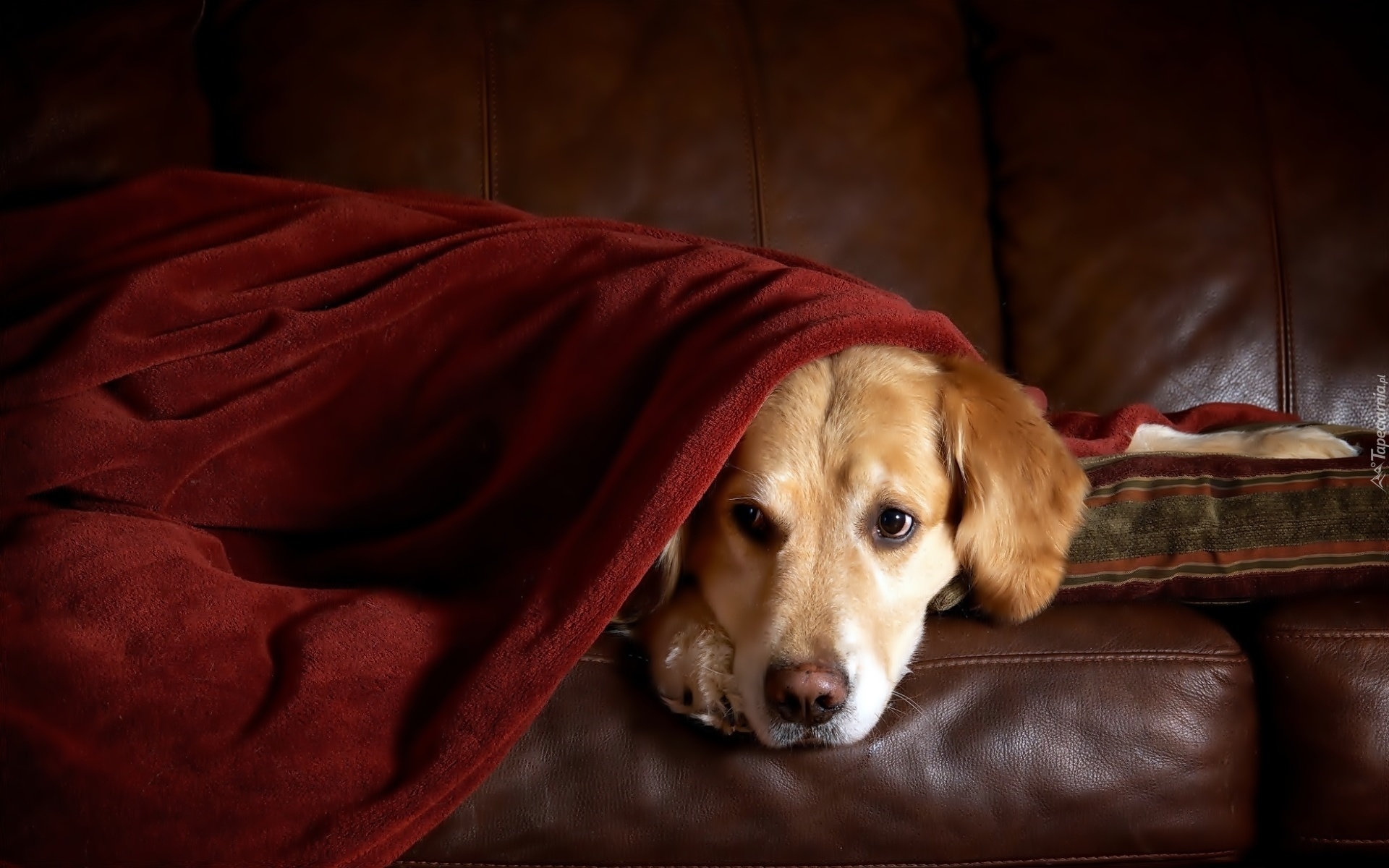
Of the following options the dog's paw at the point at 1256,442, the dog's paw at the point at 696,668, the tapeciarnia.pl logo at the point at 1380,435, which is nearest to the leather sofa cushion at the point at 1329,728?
the tapeciarnia.pl logo at the point at 1380,435

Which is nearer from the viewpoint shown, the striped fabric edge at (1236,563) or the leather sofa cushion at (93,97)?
the striped fabric edge at (1236,563)

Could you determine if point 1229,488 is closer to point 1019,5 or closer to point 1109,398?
point 1109,398

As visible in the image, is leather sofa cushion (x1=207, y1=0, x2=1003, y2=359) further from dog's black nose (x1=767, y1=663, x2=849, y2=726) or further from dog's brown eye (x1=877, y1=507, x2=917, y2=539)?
dog's black nose (x1=767, y1=663, x2=849, y2=726)

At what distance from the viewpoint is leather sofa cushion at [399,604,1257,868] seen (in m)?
1.23

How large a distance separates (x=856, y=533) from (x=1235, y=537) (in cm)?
55

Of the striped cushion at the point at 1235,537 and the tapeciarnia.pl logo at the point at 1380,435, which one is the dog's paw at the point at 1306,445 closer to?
the tapeciarnia.pl logo at the point at 1380,435

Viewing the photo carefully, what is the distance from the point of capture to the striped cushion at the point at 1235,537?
1411 mm

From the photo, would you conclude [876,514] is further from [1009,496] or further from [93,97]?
[93,97]

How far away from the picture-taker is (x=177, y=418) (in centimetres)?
150

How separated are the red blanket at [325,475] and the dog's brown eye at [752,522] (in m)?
0.15

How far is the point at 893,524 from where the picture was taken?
141 cm

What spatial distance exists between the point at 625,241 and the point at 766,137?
86 centimetres

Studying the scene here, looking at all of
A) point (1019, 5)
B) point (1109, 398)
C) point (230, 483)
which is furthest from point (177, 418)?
point (1019, 5)

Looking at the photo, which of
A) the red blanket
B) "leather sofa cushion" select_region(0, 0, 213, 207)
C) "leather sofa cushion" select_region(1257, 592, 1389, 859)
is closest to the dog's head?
the red blanket
